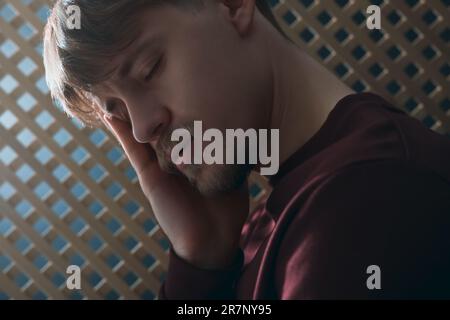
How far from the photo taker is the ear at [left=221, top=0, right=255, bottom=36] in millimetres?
726

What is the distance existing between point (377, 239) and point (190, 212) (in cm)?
36

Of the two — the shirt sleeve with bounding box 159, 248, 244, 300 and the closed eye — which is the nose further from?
the shirt sleeve with bounding box 159, 248, 244, 300

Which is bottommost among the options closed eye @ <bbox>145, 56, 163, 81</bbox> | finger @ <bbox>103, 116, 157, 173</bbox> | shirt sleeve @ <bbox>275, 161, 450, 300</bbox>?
shirt sleeve @ <bbox>275, 161, 450, 300</bbox>

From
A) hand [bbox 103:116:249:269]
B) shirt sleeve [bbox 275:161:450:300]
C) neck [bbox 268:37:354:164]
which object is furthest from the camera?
hand [bbox 103:116:249:269]

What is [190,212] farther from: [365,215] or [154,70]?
[365,215]

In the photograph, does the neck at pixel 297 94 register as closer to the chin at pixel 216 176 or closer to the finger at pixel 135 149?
the chin at pixel 216 176

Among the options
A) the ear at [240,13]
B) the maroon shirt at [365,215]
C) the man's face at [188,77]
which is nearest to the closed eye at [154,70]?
the man's face at [188,77]

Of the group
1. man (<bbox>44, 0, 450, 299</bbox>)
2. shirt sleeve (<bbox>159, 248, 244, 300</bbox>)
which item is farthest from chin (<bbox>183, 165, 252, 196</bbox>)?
shirt sleeve (<bbox>159, 248, 244, 300</bbox>)

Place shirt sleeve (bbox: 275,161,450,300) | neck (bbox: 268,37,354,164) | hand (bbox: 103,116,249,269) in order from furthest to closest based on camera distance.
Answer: hand (bbox: 103,116,249,269) < neck (bbox: 268,37,354,164) < shirt sleeve (bbox: 275,161,450,300)

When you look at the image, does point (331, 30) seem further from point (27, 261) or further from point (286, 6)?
point (27, 261)

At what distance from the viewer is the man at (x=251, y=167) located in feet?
1.69

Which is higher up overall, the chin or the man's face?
the man's face

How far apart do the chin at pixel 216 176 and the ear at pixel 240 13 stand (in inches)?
6.7
